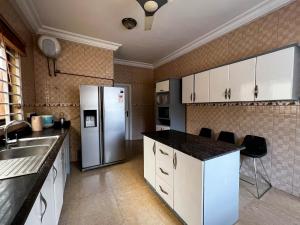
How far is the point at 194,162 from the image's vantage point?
1.31m

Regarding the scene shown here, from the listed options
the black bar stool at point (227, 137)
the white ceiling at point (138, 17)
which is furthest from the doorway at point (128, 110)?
the black bar stool at point (227, 137)

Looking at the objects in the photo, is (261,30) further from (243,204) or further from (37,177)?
(37,177)

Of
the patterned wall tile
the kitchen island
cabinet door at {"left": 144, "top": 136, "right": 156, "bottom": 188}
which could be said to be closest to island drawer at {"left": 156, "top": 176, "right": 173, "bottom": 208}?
the kitchen island

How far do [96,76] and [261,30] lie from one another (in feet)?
10.5

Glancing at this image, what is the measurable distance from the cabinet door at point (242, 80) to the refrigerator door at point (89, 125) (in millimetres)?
2382

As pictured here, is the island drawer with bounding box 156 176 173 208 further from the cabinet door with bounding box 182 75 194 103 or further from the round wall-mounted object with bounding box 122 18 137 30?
the round wall-mounted object with bounding box 122 18 137 30

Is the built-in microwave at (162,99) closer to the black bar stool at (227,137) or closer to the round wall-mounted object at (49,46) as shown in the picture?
the black bar stool at (227,137)

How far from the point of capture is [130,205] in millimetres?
1849

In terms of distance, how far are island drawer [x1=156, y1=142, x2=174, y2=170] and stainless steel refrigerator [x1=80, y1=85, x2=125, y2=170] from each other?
4.72 feet

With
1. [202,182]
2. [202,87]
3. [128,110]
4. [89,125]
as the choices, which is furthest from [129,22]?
[128,110]

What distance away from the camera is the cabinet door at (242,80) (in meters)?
2.07

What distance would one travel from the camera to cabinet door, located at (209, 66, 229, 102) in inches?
95.0

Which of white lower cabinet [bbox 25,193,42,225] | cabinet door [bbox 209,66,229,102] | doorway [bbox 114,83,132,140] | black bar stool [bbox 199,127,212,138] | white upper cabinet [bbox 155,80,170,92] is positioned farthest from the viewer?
doorway [bbox 114,83,132,140]

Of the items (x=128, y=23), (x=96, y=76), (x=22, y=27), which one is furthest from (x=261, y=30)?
(x=22, y=27)
